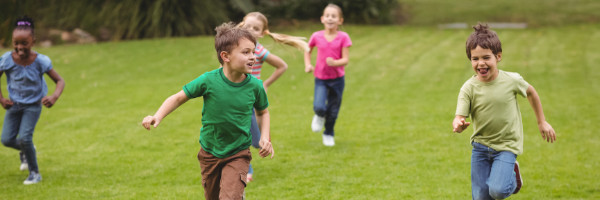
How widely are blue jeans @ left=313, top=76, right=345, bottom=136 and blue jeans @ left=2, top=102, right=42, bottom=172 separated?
10.8ft

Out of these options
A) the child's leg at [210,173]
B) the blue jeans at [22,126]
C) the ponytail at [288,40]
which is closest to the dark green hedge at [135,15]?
the ponytail at [288,40]

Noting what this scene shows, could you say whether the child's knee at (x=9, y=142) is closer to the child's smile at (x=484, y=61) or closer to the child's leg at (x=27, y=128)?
the child's leg at (x=27, y=128)

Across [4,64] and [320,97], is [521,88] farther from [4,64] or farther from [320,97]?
[4,64]

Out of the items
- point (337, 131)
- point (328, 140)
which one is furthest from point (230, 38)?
point (337, 131)

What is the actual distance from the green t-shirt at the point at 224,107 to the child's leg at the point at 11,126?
2.94 meters

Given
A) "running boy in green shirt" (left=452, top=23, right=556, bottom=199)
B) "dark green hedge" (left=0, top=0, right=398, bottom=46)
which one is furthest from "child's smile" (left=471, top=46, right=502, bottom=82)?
"dark green hedge" (left=0, top=0, right=398, bottom=46)

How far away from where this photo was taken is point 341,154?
6977 millimetres

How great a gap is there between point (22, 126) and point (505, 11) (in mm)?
23374

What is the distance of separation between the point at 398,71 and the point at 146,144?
782 cm

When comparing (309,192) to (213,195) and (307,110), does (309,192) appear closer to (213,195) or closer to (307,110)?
(213,195)

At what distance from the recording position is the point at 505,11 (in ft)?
81.8

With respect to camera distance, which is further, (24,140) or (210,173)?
(24,140)

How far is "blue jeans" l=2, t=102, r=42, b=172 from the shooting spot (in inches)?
225

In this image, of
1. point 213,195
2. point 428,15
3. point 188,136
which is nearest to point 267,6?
point 428,15
